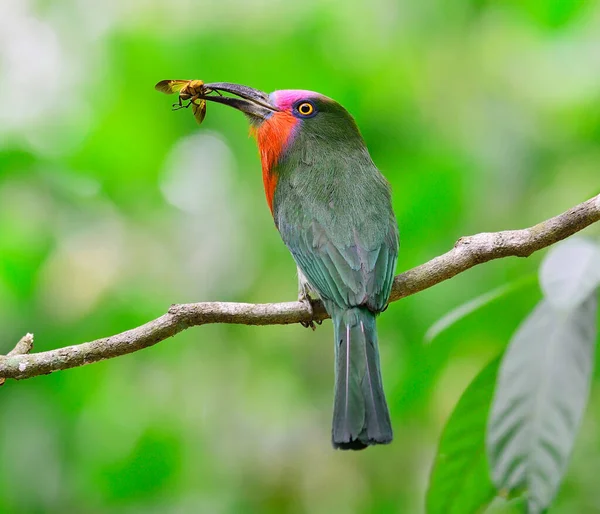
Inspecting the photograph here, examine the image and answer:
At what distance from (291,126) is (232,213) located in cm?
123

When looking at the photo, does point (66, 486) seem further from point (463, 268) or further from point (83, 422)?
point (463, 268)

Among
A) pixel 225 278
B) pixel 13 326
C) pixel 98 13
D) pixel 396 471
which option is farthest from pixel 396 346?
pixel 98 13

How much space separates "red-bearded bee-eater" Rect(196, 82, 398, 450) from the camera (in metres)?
2.48

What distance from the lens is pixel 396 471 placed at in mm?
4234

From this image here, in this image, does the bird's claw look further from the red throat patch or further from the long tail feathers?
the red throat patch

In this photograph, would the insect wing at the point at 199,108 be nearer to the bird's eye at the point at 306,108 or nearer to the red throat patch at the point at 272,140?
the red throat patch at the point at 272,140

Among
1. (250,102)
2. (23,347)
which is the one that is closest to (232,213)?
(250,102)

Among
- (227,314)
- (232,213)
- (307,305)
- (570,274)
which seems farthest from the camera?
(232,213)

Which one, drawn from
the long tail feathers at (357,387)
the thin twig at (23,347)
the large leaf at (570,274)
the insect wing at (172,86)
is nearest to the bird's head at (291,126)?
the insect wing at (172,86)

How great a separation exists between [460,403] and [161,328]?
2.86ft

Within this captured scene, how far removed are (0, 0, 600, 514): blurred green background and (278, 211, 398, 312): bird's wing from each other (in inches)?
34.8

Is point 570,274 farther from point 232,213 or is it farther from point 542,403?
point 232,213

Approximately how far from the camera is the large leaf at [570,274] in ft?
6.75

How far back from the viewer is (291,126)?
3.45 metres
